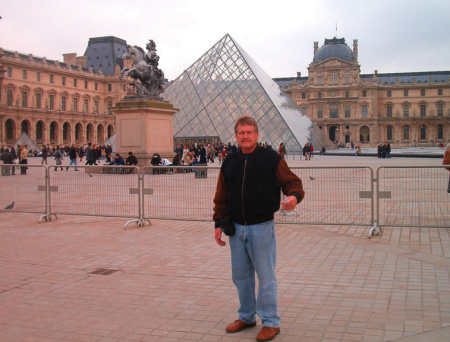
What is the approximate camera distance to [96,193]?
8.02m

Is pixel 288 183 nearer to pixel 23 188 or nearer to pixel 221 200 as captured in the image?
pixel 221 200

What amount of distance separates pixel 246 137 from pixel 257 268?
89cm

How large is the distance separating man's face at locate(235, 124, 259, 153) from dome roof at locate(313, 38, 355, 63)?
282 feet

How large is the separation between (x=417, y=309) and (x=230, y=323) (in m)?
1.44

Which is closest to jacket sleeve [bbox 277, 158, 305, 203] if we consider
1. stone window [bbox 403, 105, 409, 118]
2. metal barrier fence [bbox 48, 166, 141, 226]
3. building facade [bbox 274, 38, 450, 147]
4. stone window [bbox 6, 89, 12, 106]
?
metal barrier fence [bbox 48, 166, 141, 226]

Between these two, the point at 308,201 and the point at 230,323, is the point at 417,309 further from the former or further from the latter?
the point at 308,201

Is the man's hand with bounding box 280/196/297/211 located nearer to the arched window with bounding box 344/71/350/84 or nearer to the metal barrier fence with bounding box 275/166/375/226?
the metal barrier fence with bounding box 275/166/375/226

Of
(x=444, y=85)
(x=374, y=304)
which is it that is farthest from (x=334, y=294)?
(x=444, y=85)

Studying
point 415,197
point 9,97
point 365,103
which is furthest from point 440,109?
point 415,197

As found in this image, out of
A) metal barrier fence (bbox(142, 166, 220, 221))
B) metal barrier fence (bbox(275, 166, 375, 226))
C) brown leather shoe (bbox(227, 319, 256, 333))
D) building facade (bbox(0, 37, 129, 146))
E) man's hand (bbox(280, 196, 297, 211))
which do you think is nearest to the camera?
man's hand (bbox(280, 196, 297, 211))

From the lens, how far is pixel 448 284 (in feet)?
13.9

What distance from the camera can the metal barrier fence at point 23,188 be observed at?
27.5 ft

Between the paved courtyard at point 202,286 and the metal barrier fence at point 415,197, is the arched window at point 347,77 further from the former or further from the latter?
the paved courtyard at point 202,286

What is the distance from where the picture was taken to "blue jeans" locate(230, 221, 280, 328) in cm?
317
